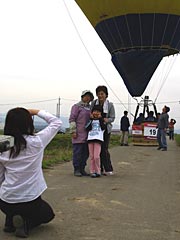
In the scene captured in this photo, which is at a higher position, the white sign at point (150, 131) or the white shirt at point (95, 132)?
the white shirt at point (95, 132)

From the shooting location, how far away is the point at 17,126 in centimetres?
470

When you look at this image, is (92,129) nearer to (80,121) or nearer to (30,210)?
(80,121)

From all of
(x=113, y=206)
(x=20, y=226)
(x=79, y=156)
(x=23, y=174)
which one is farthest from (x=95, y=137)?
(x=20, y=226)

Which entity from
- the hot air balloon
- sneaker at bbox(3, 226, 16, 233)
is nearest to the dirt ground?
sneaker at bbox(3, 226, 16, 233)

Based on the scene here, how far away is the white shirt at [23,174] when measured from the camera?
470 centimetres

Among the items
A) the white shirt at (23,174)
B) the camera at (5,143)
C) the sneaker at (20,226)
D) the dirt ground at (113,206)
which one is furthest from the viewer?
the dirt ground at (113,206)

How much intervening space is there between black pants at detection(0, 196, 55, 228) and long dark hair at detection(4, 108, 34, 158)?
51cm

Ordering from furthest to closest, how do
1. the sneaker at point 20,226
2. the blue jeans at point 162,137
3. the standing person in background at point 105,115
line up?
the blue jeans at point 162,137
the standing person in background at point 105,115
the sneaker at point 20,226

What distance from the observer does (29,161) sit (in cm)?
477

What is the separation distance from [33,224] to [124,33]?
54.7ft

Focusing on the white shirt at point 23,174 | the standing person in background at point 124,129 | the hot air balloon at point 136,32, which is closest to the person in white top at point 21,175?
the white shirt at point 23,174

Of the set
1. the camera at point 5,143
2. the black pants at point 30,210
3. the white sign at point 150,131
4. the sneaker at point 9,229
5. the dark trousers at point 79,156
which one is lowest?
the sneaker at point 9,229

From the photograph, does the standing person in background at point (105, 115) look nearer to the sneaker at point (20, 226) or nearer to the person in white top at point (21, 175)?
the person in white top at point (21, 175)

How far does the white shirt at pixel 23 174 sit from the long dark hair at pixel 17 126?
0.06 m
